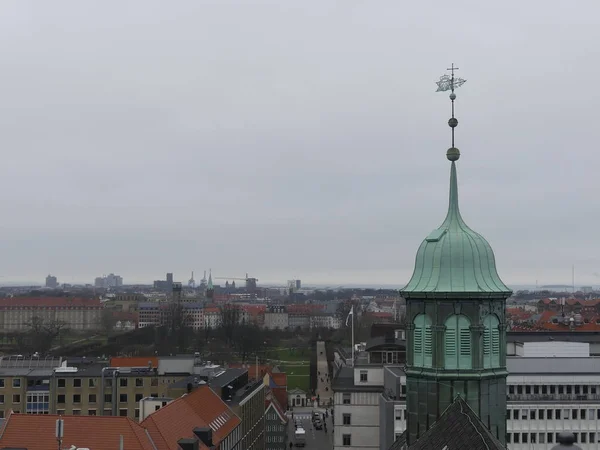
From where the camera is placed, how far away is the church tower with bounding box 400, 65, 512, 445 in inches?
683

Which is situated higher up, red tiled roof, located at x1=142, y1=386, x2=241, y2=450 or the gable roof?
the gable roof

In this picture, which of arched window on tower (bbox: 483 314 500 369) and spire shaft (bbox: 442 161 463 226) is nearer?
arched window on tower (bbox: 483 314 500 369)

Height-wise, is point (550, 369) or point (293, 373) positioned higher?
point (550, 369)

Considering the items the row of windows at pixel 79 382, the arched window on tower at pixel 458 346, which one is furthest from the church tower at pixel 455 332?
the row of windows at pixel 79 382

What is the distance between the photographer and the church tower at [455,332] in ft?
57.0

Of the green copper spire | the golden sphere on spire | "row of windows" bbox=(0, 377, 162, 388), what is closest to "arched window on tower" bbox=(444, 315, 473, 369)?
the green copper spire

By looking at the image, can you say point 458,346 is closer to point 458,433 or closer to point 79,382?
point 458,433

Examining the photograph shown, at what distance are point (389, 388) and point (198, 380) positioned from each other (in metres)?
24.9

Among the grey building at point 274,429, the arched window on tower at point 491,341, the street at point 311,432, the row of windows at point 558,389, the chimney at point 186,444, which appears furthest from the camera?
the street at point 311,432

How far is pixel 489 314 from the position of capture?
1778 cm

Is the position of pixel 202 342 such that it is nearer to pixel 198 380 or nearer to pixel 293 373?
pixel 293 373

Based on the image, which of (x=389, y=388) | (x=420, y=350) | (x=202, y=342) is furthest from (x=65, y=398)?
(x=202, y=342)

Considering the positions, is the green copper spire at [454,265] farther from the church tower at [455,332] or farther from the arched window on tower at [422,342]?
the arched window on tower at [422,342]

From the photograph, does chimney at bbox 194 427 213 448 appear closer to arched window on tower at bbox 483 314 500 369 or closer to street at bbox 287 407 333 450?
street at bbox 287 407 333 450
